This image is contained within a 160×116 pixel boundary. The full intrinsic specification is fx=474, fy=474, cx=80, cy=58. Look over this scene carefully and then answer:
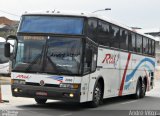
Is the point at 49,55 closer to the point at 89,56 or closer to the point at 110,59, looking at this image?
the point at 89,56

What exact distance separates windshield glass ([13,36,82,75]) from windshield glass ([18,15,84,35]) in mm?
285

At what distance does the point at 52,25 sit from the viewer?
16.0m

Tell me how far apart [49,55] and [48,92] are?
122 centimetres

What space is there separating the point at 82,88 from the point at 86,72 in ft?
2.08

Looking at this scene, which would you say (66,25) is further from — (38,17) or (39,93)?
(39,93)

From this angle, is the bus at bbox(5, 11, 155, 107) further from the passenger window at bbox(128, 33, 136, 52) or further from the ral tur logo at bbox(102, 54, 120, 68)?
the passenger window at bbox(128, 33, 136, 52)

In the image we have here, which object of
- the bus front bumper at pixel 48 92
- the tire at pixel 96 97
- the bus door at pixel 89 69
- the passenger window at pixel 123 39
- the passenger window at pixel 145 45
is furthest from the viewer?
the passenger window at pixel 145 45

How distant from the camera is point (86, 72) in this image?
1580 cm

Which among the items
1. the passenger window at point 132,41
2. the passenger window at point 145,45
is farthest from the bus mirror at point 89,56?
the passenger window at point 145,45

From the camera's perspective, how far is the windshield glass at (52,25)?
15773 mm

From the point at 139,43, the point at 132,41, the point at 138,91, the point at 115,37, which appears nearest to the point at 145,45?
the point at 139,43

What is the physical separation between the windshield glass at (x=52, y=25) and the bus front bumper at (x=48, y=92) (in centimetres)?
191

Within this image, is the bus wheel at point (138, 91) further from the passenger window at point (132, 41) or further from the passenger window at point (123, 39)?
the passenger window at point (123, 39)

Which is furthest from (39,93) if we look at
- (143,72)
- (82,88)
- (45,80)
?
(143,72)
